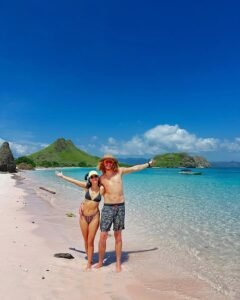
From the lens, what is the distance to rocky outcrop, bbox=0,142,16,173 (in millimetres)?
91750

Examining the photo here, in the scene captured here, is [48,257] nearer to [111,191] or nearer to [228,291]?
[111,191]

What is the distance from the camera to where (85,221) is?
28.9 feet

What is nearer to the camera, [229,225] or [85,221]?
[85,221]

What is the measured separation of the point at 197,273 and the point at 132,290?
247cm

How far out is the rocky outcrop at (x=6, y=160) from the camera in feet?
301

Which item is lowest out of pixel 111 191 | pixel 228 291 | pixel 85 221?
pixel 228 291

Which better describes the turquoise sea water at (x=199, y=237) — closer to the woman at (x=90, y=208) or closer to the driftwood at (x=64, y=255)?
the woman at (x=90, y=208)

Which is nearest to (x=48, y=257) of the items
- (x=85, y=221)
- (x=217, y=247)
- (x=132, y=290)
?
Answer: (x=85, y=221)

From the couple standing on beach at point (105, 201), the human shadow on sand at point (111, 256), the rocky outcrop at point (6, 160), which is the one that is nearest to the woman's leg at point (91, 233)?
the couple standing on beach at point (105, 201)

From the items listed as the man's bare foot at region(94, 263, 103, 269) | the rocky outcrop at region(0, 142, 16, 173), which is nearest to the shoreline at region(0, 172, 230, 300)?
the man's bare foot at region(94, 263, 103, 269)

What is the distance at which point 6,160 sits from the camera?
303 feet

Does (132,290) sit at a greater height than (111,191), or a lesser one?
lesser

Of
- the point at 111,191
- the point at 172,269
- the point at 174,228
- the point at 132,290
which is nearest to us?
the point at 132,290

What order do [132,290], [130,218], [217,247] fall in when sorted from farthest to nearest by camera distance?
[130,218]
[217,247]
[132,290]
